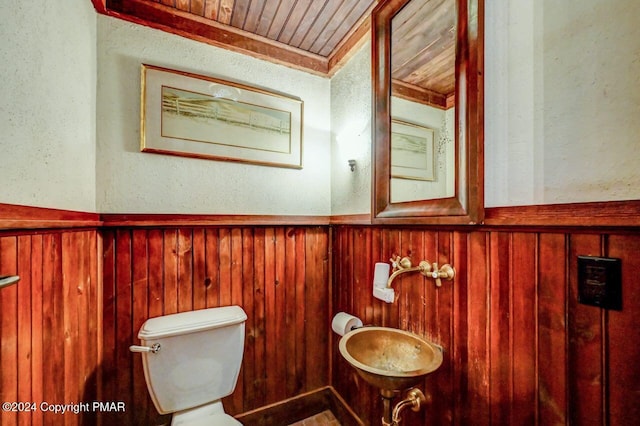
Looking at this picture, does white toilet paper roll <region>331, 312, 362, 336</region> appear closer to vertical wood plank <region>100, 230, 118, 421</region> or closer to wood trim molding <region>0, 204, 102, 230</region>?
vertical wood plank <region>100, 230, 118, 421</region>

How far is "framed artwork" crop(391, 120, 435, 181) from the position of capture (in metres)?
1.15

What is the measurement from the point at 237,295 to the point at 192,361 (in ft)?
1.25

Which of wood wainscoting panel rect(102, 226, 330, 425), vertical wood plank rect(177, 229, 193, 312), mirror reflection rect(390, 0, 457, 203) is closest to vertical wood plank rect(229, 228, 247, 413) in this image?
wood wainscoting panel rect(102, 226, 330, 425)

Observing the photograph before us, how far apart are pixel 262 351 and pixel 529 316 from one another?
1.36m

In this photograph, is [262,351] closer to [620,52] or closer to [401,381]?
[401,381]

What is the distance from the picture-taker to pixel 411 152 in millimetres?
1229

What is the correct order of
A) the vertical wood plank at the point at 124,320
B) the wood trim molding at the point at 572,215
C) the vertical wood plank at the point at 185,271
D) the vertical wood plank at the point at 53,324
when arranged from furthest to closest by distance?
the vertical wood plank at the point at 185,271 → the vertical wood plank at the point at 124,320 → the vertical wood plank at the point at 53,324 → the wood trim molding at the point at 572,215

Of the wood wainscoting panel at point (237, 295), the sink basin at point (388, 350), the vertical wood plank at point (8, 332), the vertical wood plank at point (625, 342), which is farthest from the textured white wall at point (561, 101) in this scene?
the vertical wood plank at point (8, 332)

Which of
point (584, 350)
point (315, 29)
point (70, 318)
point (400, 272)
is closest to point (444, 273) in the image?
point (400, 272)

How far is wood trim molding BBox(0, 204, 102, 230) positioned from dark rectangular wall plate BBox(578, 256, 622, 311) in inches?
55.4

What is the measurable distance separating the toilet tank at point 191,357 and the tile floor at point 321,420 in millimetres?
658

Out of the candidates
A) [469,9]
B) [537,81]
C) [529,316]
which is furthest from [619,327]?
[469,9]

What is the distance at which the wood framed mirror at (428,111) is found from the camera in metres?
0.89

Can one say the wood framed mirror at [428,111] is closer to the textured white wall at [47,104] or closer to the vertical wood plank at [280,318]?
the vertical wood plank at [280,318]
